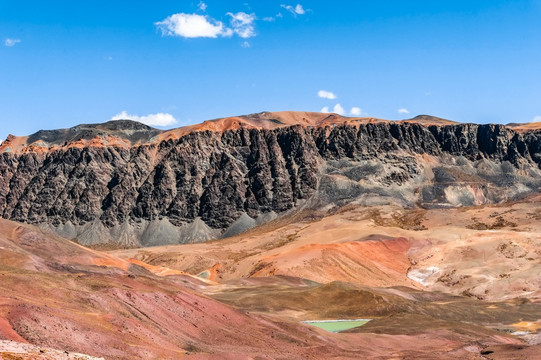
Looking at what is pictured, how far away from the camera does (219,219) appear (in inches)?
7279

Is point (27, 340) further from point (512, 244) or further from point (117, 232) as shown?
point (117, 232)

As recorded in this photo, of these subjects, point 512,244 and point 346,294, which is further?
point 512,244

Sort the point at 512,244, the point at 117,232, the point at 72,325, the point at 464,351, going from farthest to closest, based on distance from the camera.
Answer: the point at 117,232 → the point at 512,244 → the point at 464,351 → the point at 72,325

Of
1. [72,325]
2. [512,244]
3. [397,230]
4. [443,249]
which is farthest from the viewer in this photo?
[397,230]

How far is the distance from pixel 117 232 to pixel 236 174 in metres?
44.3

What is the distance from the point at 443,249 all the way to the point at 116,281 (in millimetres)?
72949

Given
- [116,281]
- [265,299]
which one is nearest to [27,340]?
[116,281]

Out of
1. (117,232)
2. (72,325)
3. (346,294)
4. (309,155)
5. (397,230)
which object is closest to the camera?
(72,325)

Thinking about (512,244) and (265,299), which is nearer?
(265,299)

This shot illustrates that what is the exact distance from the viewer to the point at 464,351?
44.3 metres

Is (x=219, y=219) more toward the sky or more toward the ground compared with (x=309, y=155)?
more toward the ground

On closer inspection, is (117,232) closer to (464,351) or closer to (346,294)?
(346,294)

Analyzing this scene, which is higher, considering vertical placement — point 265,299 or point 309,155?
point 309,155

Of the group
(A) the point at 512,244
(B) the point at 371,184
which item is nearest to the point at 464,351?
(A) the point at 512,244
